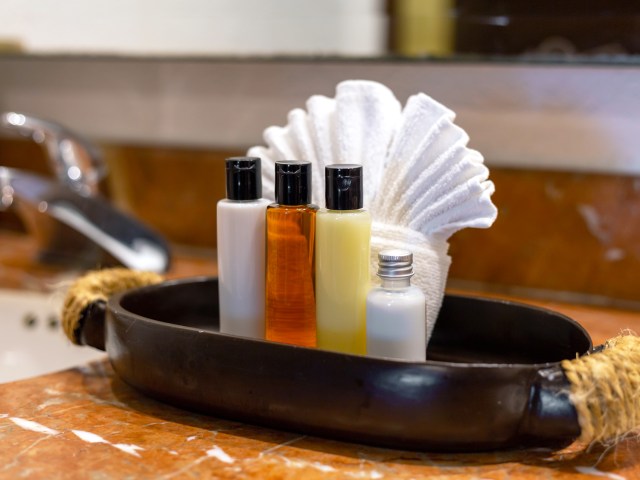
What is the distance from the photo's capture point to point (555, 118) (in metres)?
0.94

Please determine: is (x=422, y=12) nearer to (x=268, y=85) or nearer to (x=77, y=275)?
Result: (x=268, y=85)

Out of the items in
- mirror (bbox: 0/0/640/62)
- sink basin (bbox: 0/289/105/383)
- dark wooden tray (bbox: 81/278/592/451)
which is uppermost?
mirror (bbox: 0/0/640/62)

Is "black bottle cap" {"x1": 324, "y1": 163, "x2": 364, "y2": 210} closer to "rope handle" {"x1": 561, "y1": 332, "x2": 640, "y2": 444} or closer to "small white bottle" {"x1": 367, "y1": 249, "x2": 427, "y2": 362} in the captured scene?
"small white bottle" {"x1": 367, "y1": 249, "x2": 427, "y2": 362}

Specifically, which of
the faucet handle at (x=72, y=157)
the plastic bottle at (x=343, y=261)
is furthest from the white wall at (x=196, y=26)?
the plastic bottle at (x=343, y=261)

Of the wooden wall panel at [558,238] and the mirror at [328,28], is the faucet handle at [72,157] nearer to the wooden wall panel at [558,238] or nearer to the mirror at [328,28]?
the mirror at [328,28]

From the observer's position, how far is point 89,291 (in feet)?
2.35

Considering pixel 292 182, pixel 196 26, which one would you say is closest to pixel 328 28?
pixel 196 26

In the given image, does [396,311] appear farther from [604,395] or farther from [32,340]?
[32,340]

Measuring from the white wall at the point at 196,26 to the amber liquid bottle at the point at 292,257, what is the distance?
444 millimetres

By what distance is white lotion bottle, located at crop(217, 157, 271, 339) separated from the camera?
2.09 ft

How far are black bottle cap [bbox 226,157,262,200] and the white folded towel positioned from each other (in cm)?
5

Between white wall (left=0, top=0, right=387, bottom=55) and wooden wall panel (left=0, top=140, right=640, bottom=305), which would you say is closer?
wooden wall panel (left=0, top=140, right=640, bottom=305)

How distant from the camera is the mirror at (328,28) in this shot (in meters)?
0.91

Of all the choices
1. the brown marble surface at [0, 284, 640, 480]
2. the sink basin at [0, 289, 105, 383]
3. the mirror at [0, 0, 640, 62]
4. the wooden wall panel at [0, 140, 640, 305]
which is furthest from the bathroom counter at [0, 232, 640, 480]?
the mirror at [0, 0, 640, 62]
